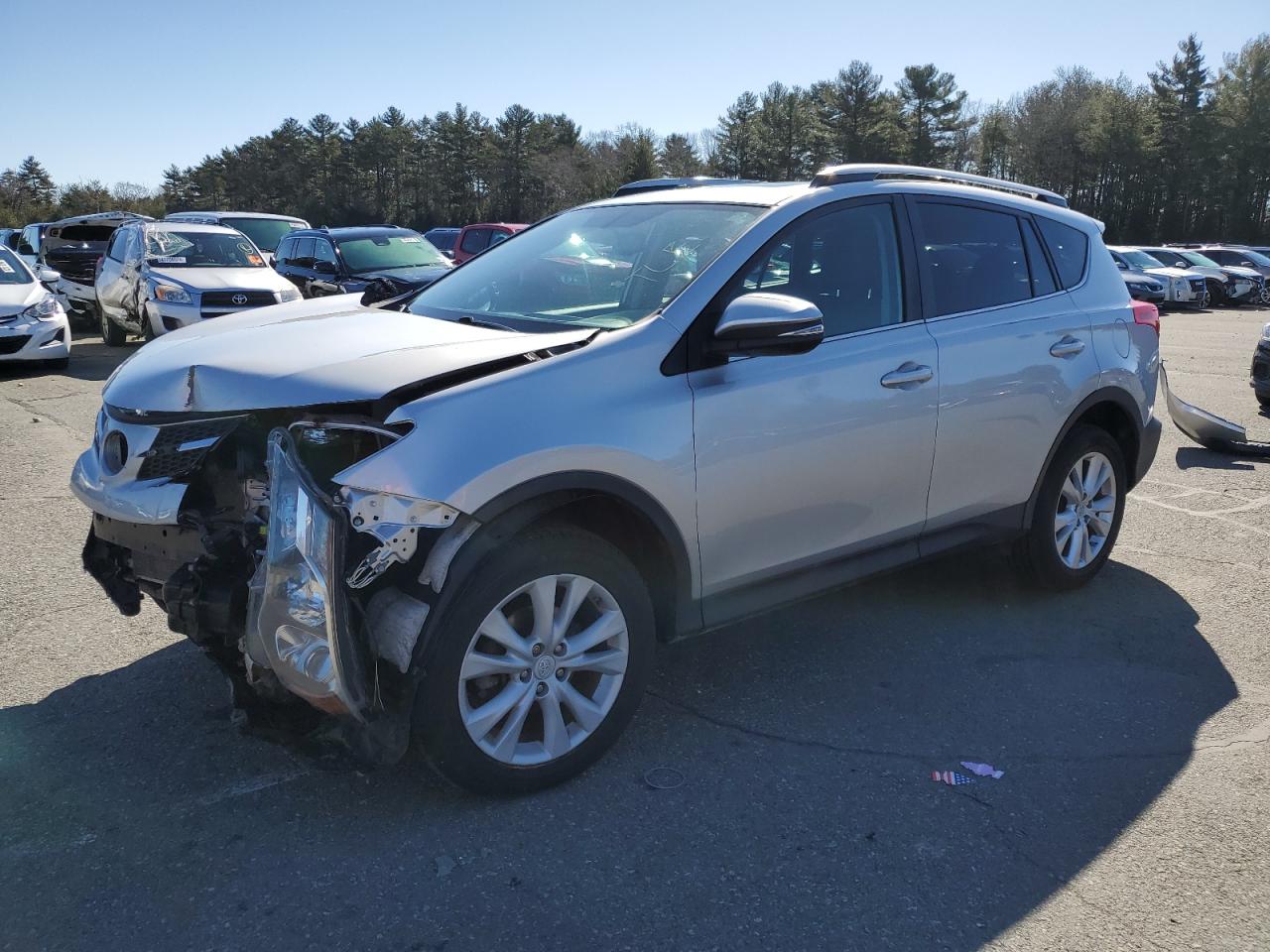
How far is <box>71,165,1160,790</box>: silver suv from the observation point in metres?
2.84

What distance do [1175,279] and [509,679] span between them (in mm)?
27863

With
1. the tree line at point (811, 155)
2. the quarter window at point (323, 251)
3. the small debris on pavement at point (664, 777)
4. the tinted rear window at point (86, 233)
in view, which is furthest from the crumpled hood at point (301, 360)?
the tree line at point (811, 155)

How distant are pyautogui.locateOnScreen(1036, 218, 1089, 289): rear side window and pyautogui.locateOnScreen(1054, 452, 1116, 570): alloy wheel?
861 mm

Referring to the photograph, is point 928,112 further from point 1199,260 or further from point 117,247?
point 117,247

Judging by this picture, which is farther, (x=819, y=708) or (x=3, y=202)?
(x=3, y=202)

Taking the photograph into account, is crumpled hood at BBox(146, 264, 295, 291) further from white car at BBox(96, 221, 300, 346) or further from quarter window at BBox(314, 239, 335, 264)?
quarter window at BBox(314, 239, 335, 264)

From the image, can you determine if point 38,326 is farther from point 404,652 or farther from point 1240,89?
point 1240,89

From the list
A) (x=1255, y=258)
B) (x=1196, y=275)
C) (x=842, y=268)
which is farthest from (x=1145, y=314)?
(x=1255, y=258)

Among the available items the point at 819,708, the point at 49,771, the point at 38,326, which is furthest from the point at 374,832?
the point at 38,326

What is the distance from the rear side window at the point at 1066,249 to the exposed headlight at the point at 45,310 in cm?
1151

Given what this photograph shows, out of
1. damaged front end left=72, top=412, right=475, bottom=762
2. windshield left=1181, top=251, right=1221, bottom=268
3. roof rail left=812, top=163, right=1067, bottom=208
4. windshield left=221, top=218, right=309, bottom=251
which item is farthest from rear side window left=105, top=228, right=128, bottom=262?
windshield left=1181, top=251, right=1221, bottom=268

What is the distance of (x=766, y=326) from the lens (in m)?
3.23

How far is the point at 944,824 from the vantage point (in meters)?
3.07

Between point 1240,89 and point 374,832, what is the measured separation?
72.7 metres
